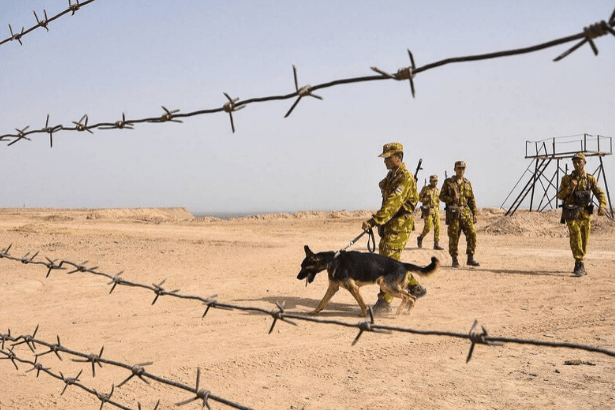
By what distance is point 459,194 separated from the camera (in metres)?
11.6

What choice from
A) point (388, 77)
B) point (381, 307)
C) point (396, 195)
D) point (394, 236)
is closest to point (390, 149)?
point (396, 195)

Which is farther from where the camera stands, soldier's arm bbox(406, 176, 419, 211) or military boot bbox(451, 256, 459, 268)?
military boot bbox(451, 256, 459, 268)

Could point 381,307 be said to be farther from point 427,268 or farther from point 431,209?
point 431,209

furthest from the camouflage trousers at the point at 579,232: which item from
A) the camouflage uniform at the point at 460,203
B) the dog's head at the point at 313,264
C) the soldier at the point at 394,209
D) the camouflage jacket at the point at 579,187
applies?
the dog's head at the point at 313,264

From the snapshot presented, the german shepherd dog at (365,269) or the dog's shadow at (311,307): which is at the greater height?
the german shepherd dog at (365,269)

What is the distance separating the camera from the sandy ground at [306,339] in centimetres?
445

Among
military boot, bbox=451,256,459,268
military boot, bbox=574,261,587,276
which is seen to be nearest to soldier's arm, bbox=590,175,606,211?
military boot, bbox=574,261,587,276

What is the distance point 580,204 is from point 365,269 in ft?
18.6

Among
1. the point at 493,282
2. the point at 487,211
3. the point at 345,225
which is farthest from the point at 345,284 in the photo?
the point at 487,211

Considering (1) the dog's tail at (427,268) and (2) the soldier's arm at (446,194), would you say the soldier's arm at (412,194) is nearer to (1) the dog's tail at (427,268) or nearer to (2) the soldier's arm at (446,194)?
(1) the dog's tail at (427,268)

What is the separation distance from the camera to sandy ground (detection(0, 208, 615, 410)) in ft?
14.6

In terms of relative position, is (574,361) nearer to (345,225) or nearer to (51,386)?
(51,386)

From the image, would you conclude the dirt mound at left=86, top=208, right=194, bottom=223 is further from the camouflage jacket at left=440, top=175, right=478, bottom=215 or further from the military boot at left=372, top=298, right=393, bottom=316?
the military boot at left=372, top=298, right=393, bottom=316

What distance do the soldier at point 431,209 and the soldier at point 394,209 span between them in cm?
792
